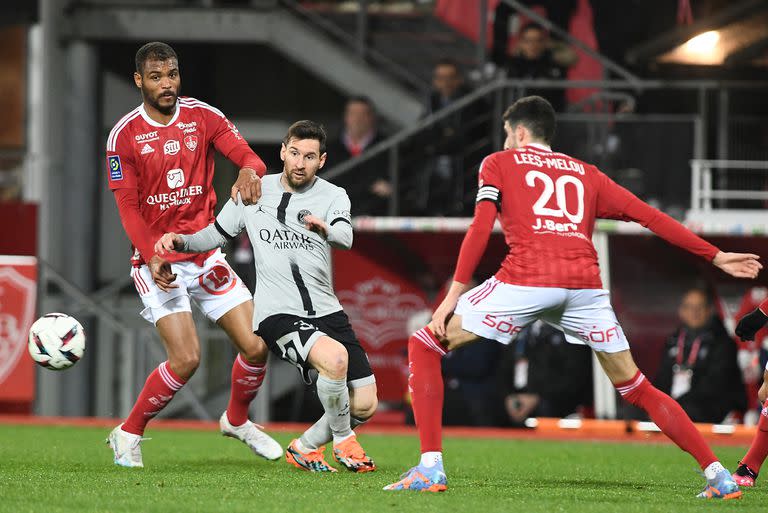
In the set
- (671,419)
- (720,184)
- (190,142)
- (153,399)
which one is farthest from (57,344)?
(720,184)

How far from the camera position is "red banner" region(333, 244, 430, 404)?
47.6 ft

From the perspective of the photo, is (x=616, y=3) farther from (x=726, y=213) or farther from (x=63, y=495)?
(x=63, y=495)

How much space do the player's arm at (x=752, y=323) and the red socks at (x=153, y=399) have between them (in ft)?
10.4

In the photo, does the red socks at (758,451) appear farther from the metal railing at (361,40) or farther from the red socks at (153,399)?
the metal railing at (361,40)

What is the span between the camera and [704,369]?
40.6 feet

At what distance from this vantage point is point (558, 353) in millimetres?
13039

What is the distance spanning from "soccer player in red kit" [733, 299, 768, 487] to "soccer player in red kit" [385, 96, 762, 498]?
58 centimetres

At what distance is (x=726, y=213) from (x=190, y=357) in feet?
23.5

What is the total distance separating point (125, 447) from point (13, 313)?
6.67 meters

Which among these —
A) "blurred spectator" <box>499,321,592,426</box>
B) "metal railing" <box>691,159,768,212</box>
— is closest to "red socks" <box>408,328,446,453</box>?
"blurred spectator" <box>499,321,592,426</box>

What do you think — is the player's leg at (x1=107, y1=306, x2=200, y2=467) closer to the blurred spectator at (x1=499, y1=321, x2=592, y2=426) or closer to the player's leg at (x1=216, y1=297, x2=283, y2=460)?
the player's leg at (x1=216, y1=297, x2=283, y2=460)

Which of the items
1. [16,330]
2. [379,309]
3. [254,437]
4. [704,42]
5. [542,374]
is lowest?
[542,374]

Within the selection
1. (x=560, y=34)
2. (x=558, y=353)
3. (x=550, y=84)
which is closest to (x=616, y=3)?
(x=560, y=34)

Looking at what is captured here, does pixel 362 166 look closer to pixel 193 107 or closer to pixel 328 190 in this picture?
pixel 193 107
